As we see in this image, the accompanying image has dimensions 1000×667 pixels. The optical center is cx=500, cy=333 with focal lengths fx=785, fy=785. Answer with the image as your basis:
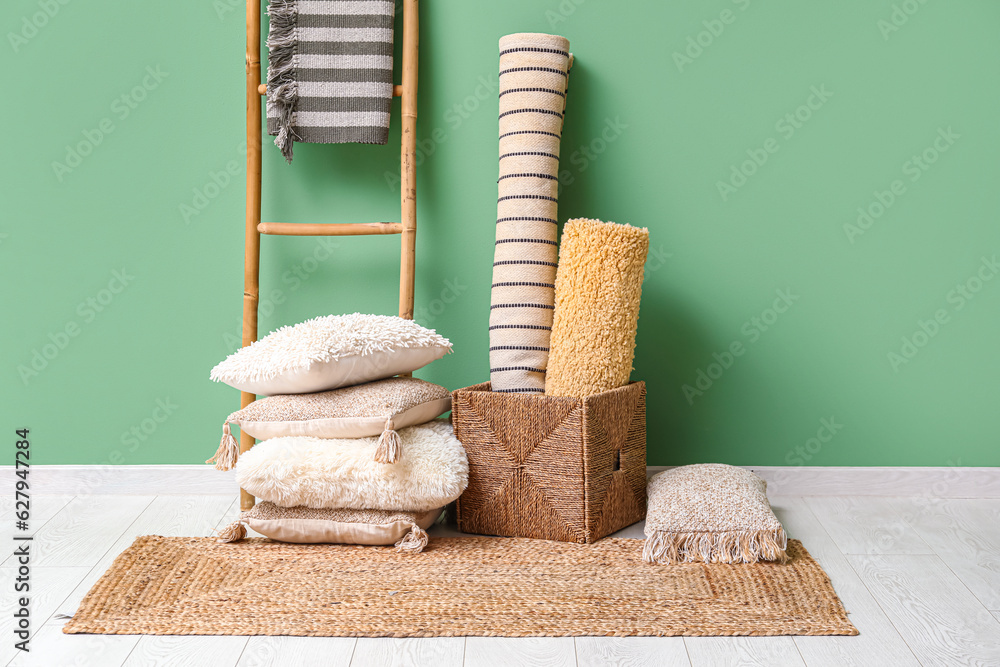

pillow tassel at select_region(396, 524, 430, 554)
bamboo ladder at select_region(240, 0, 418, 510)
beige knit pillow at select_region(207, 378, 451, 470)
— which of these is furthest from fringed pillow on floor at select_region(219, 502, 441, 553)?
bamboo ladder at select_region(240, 0, 418, 510)

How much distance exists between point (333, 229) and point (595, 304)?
547mm

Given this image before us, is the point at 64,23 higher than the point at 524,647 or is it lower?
higher

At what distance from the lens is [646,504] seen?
58.6 inches

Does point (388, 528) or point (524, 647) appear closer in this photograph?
point (524, 647)

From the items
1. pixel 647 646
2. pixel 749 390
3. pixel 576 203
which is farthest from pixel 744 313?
pixel 647 646

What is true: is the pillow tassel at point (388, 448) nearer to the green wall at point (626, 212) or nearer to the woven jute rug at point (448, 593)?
the woven jute rug at point (448, 593)

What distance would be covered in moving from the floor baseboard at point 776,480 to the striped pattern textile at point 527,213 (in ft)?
1.37

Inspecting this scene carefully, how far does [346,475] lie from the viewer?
131 centimetres

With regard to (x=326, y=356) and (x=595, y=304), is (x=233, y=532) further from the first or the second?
(x=595, y=304)

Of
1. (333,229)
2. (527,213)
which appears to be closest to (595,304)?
(527,213)

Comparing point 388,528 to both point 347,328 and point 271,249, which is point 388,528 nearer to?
point 347,328

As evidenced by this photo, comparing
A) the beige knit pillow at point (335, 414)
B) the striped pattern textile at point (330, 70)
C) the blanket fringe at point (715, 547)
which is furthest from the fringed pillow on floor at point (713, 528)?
the striped pattern textile at point (330, 70)

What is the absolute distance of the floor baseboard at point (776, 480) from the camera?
1.63 meters

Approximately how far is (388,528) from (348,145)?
78cm
